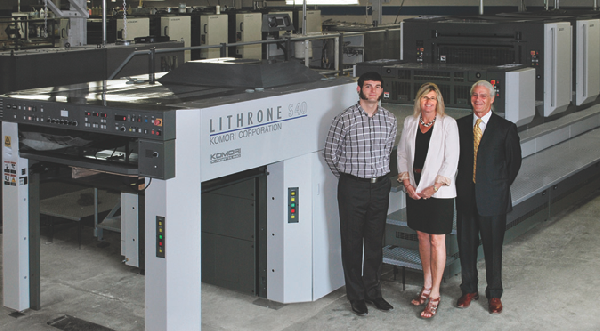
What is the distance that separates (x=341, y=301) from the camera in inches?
186

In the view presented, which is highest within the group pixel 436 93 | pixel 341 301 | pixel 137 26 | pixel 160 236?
pixel 137 26

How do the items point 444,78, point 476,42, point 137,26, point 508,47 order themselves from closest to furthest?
point 444,78
point 508,47
point 476,42
point 137,26

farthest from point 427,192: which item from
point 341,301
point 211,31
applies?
point 211,31

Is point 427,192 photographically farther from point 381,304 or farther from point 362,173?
point 381,304

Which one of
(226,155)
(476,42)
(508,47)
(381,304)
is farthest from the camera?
(476,42)

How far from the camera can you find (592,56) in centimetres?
733

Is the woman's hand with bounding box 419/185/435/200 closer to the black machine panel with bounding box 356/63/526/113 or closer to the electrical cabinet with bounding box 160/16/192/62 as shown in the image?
the black machine panel with bounding box 356/63/526/113

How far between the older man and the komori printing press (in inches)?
33.2

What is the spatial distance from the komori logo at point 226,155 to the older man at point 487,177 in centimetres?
134

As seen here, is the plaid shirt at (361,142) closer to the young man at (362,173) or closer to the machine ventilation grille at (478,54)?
the young man at (362,173)

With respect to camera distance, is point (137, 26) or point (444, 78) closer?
point (444, 78)

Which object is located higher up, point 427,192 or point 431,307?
point 427,192

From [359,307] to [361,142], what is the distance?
1012 mm

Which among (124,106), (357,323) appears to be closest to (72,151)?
(124,106)
